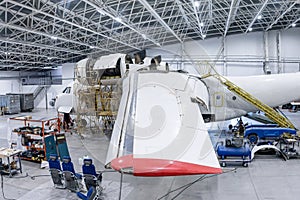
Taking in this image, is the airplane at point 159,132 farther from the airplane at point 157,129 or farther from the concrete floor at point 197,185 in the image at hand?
the concrete floor at point 197,185

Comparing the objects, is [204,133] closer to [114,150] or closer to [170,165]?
[170,165]

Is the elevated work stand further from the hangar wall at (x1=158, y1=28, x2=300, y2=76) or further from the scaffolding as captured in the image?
the hangar wall at (x1=158, y1=28, x2=300, y2=76)

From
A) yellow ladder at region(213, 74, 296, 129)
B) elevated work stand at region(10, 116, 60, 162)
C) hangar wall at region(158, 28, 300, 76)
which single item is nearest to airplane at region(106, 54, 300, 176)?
elevated work stand at region(10, 116, 60, 162)

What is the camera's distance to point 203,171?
3943 mm

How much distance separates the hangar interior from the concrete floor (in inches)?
1.2

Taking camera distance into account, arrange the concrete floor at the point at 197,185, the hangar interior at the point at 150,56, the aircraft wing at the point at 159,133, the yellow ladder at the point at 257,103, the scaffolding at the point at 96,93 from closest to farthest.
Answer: the aircraft wing at the point at 159,133 → the concrete floor at the point at 197,185 → the hangar interior at the point at 150,56 → the scaffolding at the point at 96,93 → the yellow ladder at the point at 257,103

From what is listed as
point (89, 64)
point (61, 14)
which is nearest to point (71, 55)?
point (61, 14)

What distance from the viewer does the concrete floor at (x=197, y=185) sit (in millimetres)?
6594

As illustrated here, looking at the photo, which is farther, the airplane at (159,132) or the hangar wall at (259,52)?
the hangar wall at (259,52)

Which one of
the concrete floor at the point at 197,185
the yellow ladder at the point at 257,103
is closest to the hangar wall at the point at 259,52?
the yellow ladder at the point at 257,103

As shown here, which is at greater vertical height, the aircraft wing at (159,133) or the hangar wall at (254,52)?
the hangar wall at (254,52)

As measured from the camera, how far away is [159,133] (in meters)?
4.61

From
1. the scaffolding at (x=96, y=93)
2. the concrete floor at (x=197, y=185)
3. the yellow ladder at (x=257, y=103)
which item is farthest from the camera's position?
the yellow ladder at (x=257, y=103)

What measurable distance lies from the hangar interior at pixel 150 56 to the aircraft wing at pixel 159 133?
161 millimetres
